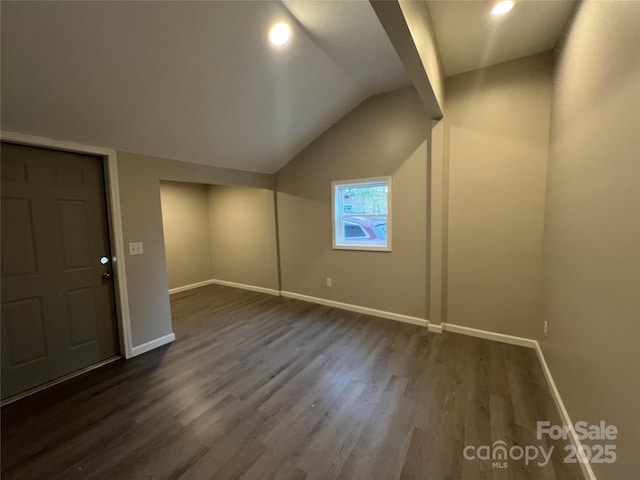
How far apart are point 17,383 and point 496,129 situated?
16.4 feet

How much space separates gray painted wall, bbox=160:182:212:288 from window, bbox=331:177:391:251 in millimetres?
3238

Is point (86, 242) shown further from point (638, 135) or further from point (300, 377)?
point (638, 135)

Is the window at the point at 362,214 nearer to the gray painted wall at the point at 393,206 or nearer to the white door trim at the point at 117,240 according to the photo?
the gray painted wall at the point at 393,206

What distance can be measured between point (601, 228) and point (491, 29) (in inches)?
76.2

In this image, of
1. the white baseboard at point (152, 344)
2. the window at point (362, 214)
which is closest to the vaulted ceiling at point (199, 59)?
the window at point (362, 214)

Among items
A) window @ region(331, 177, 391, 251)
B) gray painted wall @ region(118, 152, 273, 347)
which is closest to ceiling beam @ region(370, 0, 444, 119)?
Answer: window @ region(331, 177, 391, 251)

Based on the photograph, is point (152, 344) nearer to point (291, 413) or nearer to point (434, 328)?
point (291, 413)

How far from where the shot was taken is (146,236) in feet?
9.32

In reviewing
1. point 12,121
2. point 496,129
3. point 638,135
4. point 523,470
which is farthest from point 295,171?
point 523,470

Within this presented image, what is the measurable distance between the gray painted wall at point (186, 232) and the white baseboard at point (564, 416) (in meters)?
5.59

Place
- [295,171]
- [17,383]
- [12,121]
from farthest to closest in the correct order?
[295,171]
[17,383]
[12,121]

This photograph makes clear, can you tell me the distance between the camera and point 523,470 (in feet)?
4.74

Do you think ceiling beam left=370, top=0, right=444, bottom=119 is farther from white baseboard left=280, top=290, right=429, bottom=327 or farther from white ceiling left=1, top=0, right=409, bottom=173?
white baseboard left=280, top=290, right=429, bottom=327

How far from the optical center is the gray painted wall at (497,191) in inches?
101
